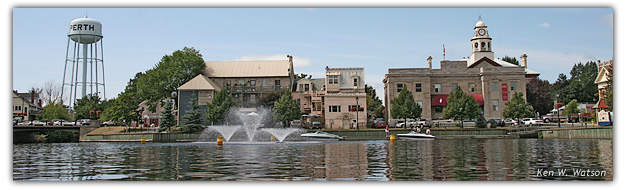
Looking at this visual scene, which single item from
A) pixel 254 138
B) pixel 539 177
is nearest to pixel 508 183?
pixel 539 177

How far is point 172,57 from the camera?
211 ft

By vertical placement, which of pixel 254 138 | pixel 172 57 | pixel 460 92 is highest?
pixel 172 57

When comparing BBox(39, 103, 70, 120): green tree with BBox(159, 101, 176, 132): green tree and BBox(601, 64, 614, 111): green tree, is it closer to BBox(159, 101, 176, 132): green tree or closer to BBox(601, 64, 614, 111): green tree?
BBox(159, 101, 176, 132): green tree

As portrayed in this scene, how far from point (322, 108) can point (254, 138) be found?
20.7 meters

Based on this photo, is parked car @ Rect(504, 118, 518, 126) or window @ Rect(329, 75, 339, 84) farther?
window @ Rect(329, 75, 339, 84)

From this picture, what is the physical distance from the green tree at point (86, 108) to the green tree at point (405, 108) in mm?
35718

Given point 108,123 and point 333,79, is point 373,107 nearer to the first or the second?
point 333,79

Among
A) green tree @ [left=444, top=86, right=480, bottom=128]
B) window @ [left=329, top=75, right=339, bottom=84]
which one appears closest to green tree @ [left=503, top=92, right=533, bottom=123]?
green tree @ [left=444, top=86, right=480, bottom=128]

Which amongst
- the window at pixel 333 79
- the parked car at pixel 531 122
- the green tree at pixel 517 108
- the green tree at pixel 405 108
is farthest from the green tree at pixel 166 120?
the parked car at pixel 531 122

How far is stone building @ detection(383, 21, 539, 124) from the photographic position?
6116 centimetres

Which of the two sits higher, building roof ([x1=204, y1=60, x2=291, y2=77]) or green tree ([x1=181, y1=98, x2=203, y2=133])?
building roof ([x1=204, y1=60, x2=291, y2=77])

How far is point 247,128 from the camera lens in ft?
152

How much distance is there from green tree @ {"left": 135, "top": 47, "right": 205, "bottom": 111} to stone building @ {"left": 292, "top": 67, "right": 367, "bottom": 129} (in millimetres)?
13140

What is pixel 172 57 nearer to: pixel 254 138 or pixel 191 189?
pixel 254 138
